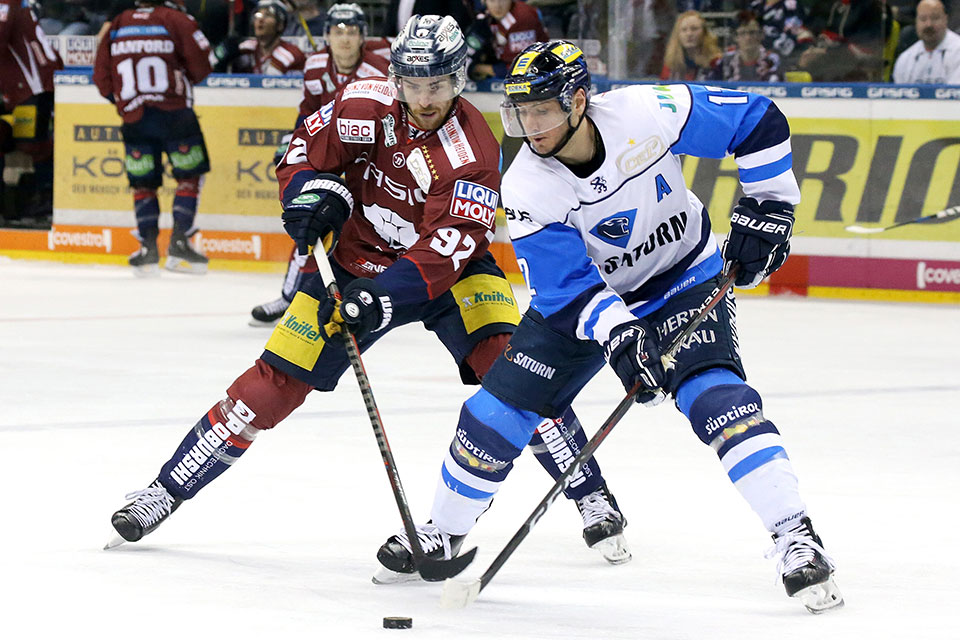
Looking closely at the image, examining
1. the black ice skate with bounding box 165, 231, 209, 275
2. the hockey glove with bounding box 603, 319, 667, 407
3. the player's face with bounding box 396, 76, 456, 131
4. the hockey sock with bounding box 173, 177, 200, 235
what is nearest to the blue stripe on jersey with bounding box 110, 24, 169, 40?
the hockey sock with bounding box 173, 177, 200, 235

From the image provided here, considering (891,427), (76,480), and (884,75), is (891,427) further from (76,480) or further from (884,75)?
(884,75)

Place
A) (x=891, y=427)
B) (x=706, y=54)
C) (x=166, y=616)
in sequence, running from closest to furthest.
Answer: (x=166, y=616)
(x=891, y=427)
(x=706, y=54)

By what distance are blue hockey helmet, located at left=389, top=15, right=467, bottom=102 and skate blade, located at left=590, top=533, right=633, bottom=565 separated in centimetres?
109

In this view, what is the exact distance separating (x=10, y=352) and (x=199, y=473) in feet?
11.1

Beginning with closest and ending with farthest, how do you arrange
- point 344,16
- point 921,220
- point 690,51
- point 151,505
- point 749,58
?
1. point 151,505
2. point 344,16
3. point 921,220
4. point 749,58
5. point 690,51

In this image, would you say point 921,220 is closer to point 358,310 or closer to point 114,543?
point 358,310

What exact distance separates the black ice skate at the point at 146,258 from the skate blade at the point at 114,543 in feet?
20.6

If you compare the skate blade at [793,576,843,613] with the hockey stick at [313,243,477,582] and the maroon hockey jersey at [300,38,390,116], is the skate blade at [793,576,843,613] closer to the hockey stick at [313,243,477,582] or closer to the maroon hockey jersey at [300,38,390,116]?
the hockey stick at [313,243,477,582]

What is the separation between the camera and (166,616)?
3.04 metres

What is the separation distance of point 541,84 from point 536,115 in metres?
0.06

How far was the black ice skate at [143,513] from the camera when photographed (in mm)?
3588

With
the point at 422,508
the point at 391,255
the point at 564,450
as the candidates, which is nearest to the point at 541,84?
the point at 391,255

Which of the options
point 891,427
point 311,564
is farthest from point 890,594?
point 891,427

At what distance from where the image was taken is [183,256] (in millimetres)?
9711
